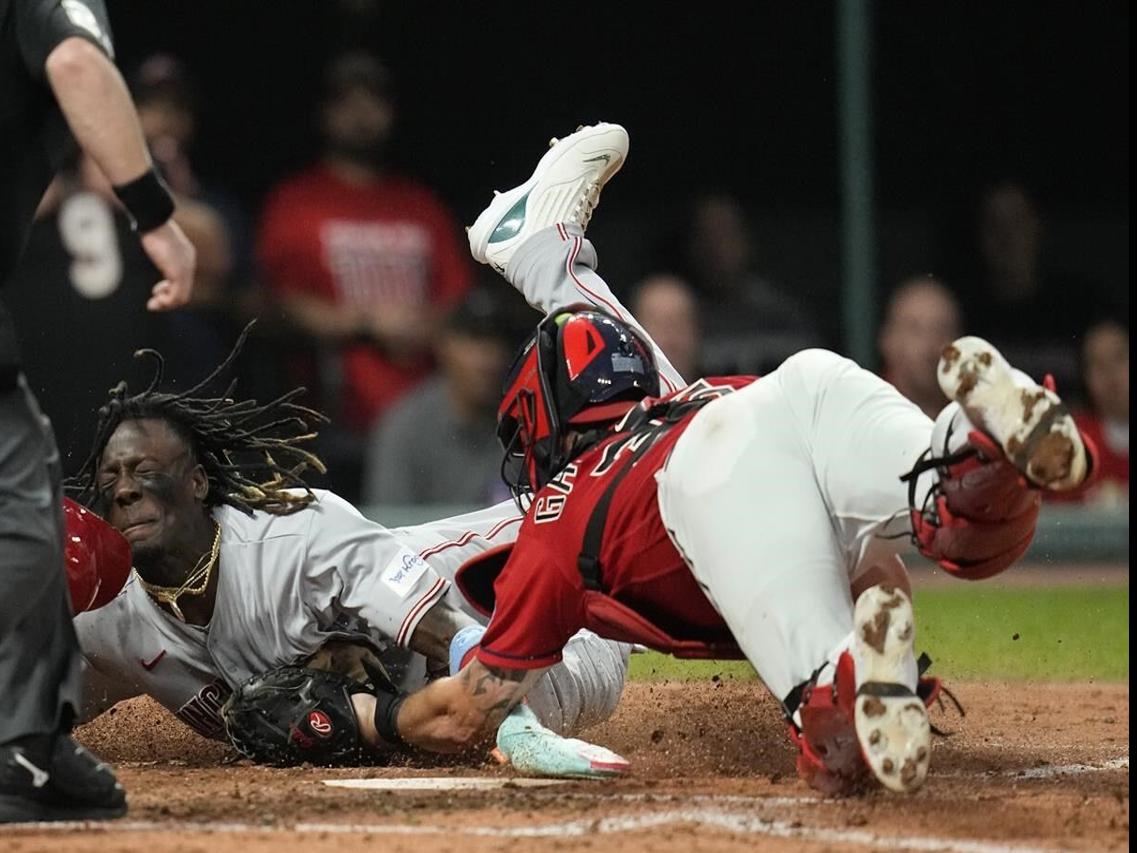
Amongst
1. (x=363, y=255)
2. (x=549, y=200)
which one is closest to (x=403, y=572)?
(x=549, y=200)

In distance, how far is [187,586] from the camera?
16.8 feet

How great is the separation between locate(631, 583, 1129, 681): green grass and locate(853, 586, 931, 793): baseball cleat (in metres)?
2.69

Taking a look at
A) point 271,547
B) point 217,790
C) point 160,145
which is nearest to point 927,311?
point 160,145

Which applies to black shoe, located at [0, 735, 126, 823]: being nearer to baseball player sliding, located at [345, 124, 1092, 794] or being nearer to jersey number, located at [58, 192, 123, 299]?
baseball player sliding, located at [345, 124, 1092, 794]

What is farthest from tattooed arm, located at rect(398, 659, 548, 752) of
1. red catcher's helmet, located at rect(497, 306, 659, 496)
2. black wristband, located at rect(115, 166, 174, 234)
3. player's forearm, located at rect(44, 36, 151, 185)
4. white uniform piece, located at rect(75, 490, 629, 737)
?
player's forearm, located at rect(44, 36, 151, 185)

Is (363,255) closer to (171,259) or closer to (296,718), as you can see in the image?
(296,718)

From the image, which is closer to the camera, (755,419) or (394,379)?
(755,419)

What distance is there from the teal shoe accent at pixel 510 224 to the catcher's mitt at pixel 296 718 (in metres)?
1.40

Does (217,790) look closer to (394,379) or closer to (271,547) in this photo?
(271,547)

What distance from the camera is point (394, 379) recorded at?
11.1 meters

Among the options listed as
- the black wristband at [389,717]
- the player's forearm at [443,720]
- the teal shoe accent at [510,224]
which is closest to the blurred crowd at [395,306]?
the teal shoe accent at [510,224]

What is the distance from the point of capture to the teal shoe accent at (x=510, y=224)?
18.4 ft

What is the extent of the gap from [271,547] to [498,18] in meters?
7.59

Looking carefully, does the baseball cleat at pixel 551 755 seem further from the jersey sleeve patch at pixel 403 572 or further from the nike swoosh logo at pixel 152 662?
the nike swoosh logo at pixel 152 662
